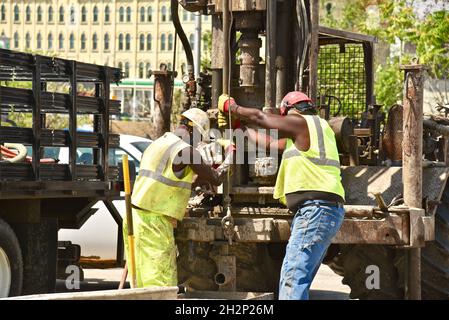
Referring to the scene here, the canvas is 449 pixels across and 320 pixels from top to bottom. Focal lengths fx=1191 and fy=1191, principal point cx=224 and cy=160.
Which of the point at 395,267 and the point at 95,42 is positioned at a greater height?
the point at 95,42

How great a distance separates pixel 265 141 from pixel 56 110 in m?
2.54

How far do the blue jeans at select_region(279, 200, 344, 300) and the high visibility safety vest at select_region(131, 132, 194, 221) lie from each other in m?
0.98

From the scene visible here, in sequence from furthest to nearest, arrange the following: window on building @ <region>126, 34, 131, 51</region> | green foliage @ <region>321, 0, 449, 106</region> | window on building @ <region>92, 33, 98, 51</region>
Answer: window on building @ <region>92, 33, 98, 51</region> → window on building @ <region>126, 34, 131, 51</region> → green foliage @ <region>321, 0, 449, 106</region>

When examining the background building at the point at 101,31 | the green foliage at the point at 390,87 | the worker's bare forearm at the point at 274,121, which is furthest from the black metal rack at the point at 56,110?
the background building at the point at 101,31

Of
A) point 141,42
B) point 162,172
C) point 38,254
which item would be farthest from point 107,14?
point 162,172

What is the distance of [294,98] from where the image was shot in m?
9.63

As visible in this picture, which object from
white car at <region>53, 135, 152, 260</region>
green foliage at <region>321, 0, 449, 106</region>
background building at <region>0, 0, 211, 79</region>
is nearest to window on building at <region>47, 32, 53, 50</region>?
background building at <region>0, 0, 211, 79</region>

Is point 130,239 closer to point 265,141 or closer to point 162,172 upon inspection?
point 162,172

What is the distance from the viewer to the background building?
385 ft

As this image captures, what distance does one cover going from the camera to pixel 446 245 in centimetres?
1043

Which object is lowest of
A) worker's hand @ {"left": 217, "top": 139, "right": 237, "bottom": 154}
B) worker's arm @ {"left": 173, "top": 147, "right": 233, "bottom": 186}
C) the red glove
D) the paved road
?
the paved road

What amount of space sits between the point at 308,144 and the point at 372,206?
→ 1.07m

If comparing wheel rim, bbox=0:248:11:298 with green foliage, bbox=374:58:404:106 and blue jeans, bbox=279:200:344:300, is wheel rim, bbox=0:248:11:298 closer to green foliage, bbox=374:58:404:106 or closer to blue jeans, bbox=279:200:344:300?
blue jeans, bbox=279:200:344:300

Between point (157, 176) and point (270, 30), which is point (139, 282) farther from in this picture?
point (270, 30)
